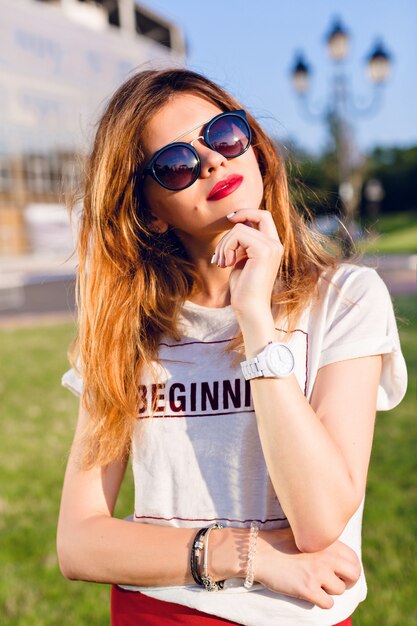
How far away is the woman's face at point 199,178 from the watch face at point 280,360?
0.42 metres

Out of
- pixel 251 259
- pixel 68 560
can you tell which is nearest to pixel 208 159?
pixel 251 259

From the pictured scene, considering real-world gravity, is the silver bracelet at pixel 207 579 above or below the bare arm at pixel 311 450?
below

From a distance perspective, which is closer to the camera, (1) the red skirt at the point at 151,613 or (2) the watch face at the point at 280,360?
(2) the watch face at the point at 280,360

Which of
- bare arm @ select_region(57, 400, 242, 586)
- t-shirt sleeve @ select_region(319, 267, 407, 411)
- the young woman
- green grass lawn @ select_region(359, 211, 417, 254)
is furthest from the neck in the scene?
green grass lawn @ select_region(359, 211, 417, 254)

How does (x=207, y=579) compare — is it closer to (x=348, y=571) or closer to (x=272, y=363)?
(x=348, y=571)

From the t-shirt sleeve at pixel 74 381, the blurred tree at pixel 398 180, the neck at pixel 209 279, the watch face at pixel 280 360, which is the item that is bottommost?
the blurred tree at pixel 398 180

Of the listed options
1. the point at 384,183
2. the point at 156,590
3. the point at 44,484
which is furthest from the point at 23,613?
the point at 384,183

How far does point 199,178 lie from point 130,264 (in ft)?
1.27

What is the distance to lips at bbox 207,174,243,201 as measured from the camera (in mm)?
1687

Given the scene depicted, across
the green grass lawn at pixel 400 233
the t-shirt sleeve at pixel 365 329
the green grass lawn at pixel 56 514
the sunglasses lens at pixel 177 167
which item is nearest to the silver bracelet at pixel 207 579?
the t-shirt sleeve at pixel 365 329

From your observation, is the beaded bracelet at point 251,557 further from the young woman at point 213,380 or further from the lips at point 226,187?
the lips at point 226,187

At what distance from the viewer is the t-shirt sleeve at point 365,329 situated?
152 centimetres

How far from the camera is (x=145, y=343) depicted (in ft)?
5.88

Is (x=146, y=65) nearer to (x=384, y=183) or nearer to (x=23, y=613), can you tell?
(x=23, y=613)
